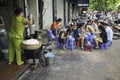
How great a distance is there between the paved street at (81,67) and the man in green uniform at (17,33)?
653 millimetres

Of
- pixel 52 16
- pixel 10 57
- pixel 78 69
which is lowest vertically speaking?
pixel 78 69

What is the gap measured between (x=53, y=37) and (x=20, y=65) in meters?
5.31

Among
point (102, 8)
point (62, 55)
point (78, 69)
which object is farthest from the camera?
point (102, 8)

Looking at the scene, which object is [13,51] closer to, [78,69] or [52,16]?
[78,69]

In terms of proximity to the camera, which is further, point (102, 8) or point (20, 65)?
point (102, 8)

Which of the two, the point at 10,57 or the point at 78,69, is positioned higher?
the point at 10,57

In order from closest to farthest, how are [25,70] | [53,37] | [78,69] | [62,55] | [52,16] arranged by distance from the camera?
[25,70]
[78,69]
[62,55]
[53,37]
[52,16]

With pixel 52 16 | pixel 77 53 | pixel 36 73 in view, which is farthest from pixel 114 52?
pixel 52 16

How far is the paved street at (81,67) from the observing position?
252 inches

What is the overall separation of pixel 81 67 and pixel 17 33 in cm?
226

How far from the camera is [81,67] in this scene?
7.37 meters

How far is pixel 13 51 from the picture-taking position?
6.51 m

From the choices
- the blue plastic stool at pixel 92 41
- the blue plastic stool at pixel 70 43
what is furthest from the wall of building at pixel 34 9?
the blue plastic stool at pixel 92 41

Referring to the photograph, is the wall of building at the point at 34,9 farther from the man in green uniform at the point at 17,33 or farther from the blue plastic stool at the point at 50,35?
the man in green uniform at the point at 17,33
